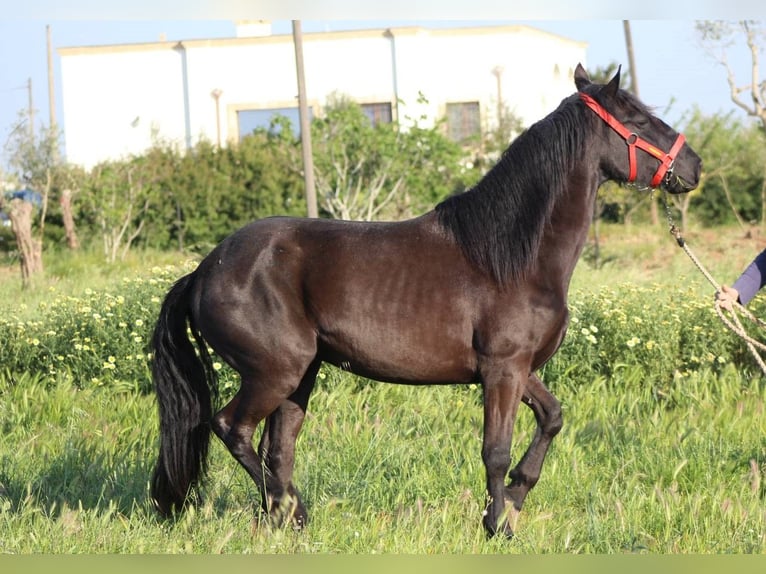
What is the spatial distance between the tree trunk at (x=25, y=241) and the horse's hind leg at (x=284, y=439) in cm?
1108

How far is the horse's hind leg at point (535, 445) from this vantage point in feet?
16.1

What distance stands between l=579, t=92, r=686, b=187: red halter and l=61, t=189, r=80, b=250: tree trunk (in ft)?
54.4

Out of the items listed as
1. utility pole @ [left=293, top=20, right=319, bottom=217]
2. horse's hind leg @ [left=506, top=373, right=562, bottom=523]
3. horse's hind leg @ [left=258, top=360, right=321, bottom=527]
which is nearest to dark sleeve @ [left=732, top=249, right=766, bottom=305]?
horse's hind leg @ [left=506, top=373, right=562, bottom=523]

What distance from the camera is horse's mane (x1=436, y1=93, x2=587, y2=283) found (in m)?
4.63

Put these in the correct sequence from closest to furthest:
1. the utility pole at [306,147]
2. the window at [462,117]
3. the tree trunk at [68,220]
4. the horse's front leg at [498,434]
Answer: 1. the horse's front leg at [498,434]
2. the utility pole at [306,147]
3. the tree trunk at [68,220]
4. the window at [462,117]

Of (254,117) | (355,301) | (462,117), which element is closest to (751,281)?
(355,301)

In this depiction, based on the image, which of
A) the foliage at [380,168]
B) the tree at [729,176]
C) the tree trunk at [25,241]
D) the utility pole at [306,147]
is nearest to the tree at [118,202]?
the tree trunk at [25,241]

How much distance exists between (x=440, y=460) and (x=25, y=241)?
1127cm

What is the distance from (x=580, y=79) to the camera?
489cm

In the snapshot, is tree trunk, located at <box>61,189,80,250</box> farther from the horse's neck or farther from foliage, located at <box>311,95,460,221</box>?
the horse's neck

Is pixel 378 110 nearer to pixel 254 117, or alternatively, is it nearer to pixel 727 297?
pixel 254 117

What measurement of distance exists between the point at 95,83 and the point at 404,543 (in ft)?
104

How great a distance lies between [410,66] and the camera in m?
31.6

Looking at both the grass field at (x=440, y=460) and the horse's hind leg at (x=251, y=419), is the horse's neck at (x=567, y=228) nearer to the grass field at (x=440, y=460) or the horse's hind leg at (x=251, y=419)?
the grass field at (x=440, y=460)
